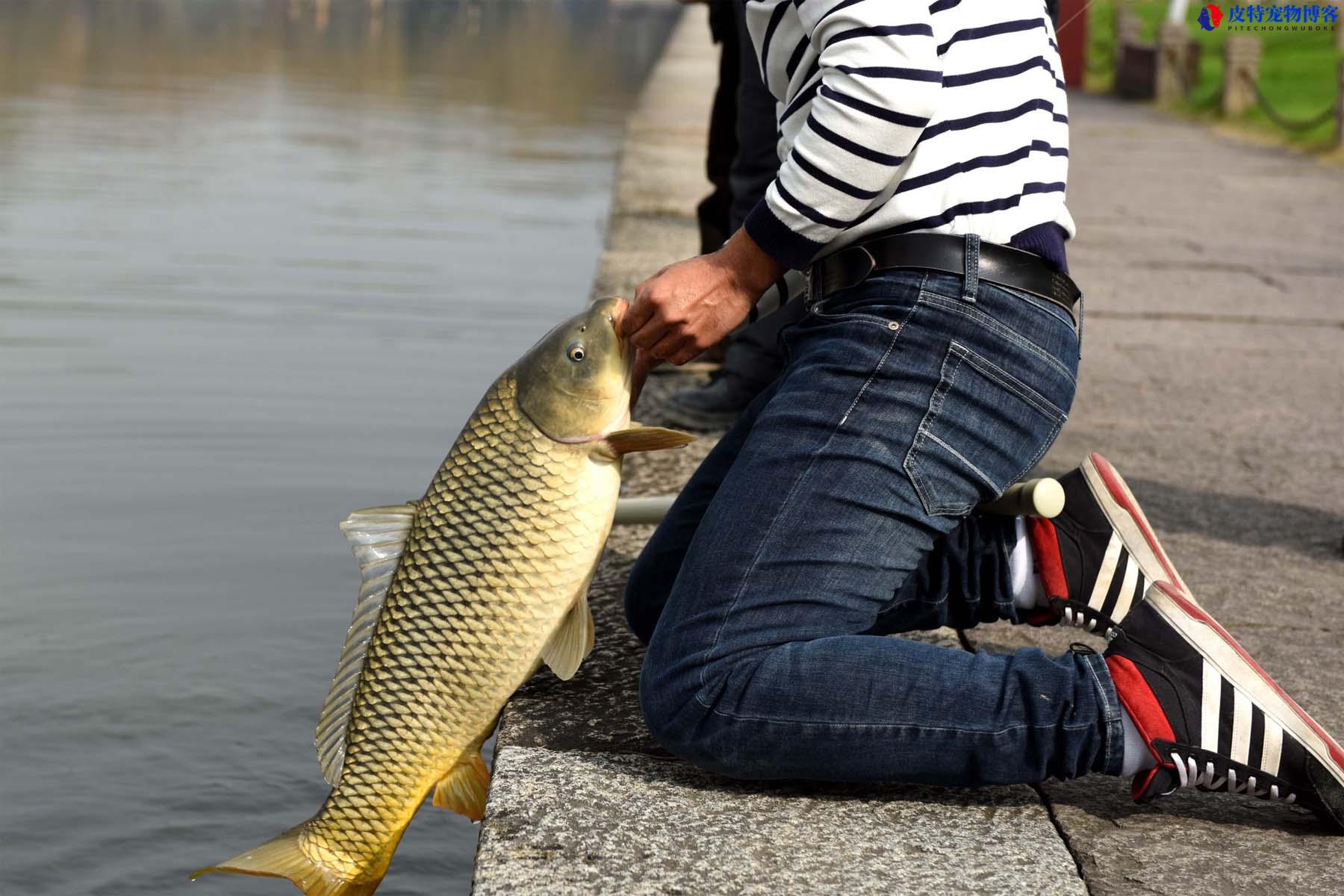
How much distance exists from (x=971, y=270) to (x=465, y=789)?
1041 mm

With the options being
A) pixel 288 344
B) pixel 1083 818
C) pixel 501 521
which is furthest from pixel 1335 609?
pixel 288 344

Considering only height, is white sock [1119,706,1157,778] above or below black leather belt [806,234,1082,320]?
below

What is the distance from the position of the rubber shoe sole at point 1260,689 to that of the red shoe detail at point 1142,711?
10 cm

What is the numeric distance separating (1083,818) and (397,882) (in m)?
1.23

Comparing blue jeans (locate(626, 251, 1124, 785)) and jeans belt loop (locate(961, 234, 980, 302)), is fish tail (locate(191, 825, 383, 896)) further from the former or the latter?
jeans belt loop (locate(961, 234, 980, 302))

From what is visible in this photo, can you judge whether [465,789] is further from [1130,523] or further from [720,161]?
[720,161]

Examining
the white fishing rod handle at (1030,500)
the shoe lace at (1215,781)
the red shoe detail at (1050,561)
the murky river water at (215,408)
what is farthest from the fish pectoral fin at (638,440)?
the murky river water at (215,408)

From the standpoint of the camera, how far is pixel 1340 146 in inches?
499

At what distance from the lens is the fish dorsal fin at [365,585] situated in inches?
91.9

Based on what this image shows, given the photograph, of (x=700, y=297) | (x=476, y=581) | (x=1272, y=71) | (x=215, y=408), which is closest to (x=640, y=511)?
(x=476, y=581)

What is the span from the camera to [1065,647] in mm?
2881

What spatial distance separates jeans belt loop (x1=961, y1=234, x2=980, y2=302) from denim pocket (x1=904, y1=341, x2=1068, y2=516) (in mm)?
71

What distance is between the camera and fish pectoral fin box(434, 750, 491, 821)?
2342 millimetres

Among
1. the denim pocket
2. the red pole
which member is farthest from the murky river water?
the red pole
